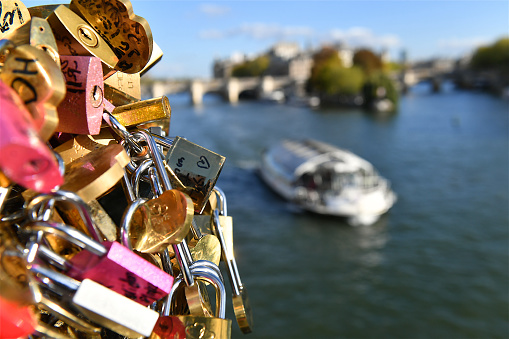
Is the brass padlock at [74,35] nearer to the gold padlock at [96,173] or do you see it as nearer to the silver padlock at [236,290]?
the gold padlock at [96,173]

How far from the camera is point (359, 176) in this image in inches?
714

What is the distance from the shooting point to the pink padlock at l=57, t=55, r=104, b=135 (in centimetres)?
65

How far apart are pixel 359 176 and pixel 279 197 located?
11.6 feet

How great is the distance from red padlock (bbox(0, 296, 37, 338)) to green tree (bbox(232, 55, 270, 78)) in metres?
90.7

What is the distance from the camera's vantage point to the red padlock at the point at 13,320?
0.45m

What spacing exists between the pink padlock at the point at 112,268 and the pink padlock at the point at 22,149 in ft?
0.35

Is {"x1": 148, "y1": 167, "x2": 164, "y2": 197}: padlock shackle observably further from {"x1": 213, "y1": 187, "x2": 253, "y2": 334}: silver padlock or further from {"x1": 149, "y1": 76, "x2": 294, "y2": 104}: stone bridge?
{"x1": 149, "y1": 76, "x2": 294, "y2": 104}: stone bridge

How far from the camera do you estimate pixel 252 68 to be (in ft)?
295

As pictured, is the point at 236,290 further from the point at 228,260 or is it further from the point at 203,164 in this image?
the point at 203,164

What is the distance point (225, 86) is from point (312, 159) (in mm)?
46525

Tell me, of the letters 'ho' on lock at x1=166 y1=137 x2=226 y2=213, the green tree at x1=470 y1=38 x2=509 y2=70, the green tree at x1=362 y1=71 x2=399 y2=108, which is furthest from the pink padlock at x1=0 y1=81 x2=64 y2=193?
the green tree at x1=470 y1=38 x2=509 y2=70

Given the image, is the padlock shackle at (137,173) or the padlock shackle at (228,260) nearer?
the padlock shackle at (137,173)

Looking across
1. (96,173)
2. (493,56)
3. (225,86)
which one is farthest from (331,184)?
(493,56)

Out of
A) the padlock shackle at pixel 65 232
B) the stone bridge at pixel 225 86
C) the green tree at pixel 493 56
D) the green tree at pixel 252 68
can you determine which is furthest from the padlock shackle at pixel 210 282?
the green tree at pixel 252 68
